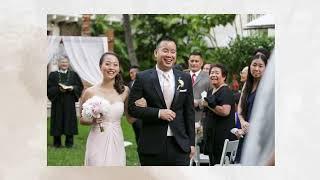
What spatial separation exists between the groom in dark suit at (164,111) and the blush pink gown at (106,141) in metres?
0.10

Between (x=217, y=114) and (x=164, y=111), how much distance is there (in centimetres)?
33

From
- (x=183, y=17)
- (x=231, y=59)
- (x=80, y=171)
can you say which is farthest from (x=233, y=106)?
(x=80, y=171)

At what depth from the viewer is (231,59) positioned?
14.0ft

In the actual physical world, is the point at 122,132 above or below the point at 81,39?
below

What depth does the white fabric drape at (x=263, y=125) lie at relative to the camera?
4309 millimetres

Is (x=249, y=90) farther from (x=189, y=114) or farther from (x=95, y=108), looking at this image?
(x=95, y=108)

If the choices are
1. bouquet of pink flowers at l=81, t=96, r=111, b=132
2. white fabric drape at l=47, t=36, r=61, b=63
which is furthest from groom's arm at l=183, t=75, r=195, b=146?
white fabric drape at l=47, t=36, r=61, b=63

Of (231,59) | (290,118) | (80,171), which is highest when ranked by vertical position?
(231,59)

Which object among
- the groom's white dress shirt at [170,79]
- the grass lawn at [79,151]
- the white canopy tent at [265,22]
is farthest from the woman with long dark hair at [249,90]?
the grass lawn at [79,151]

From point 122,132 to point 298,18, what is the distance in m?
1.23

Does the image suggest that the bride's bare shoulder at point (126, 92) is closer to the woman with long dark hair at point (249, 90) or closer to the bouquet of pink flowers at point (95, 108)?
the bouquet of pink flowers at point (95, 108)

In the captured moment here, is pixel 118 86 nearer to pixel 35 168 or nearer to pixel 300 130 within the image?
pixel 35 168

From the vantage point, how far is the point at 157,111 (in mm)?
4258

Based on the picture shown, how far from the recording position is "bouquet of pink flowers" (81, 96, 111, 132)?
4.22 m
